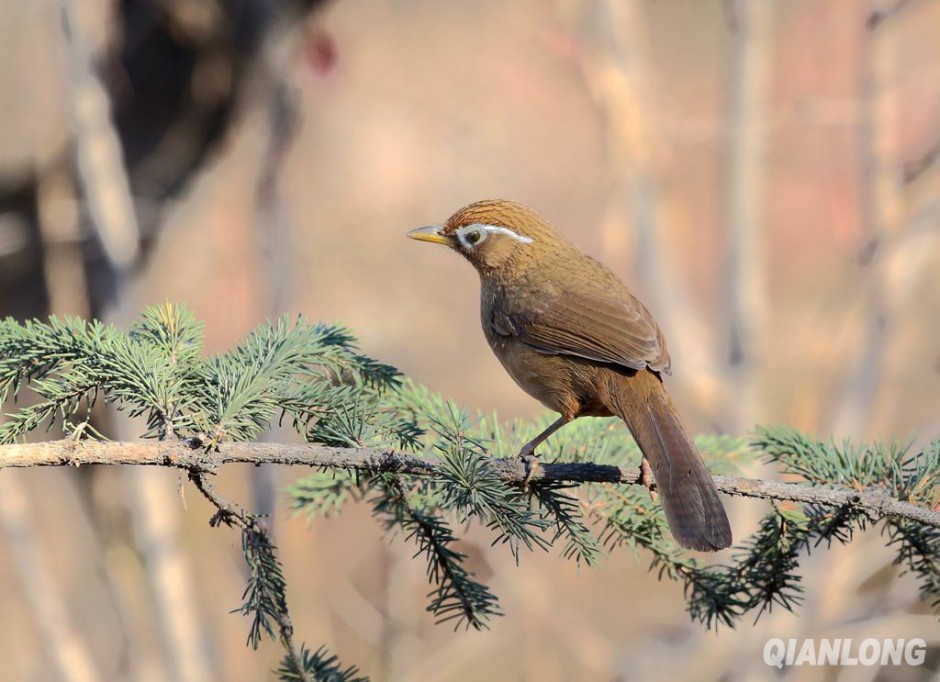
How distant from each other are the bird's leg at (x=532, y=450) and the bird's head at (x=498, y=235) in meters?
0.73

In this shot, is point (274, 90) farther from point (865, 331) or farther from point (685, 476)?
point (685, 476)

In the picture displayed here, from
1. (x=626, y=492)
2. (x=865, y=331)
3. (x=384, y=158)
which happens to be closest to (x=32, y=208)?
(x=384, y=158)

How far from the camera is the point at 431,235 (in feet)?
11.0

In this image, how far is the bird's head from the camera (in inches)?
129

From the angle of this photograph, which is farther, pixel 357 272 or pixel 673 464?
pixel 357 272

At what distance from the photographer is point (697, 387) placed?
5508 mm

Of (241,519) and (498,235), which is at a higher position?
(498,235)

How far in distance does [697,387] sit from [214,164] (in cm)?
315

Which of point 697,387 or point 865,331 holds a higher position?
point 865,331

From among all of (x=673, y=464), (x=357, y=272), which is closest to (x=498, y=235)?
(x=673, y=464)

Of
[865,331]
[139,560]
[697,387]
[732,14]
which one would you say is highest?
[732,14]

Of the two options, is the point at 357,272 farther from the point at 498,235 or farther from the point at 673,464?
the point at 673,464

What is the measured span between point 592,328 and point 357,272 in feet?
15.6

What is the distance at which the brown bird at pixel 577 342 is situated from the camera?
7.43 ft
